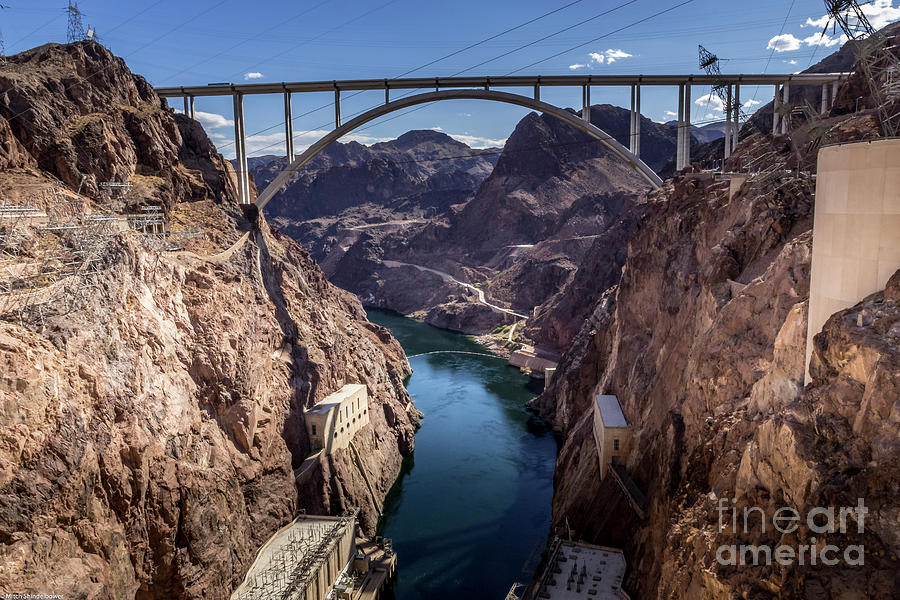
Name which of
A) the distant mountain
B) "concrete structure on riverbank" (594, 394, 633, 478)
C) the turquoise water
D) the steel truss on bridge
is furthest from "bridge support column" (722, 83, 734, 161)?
the distant mountain

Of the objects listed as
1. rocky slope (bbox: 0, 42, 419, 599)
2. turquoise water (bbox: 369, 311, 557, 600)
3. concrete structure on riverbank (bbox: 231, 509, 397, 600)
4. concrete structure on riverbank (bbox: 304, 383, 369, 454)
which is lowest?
turquoise water (bbox: 369, 311, 557, 600)

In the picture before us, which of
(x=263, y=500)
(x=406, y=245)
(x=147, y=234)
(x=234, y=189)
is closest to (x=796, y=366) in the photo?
(x=263, y=500)

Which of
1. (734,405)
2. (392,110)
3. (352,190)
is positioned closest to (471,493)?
(734,405)

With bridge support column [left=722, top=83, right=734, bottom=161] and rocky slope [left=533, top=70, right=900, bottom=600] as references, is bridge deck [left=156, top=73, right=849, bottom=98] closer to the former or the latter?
bridge support column [left=722, top=83, right=734, bottom=161]

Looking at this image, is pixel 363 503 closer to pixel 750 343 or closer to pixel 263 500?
pixel 263 500

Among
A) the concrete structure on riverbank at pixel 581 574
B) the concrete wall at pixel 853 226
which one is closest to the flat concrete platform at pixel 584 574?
the concrete structure on riverbank at pixel 581 574

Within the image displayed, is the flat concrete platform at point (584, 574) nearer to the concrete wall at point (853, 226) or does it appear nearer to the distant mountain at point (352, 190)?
the concrete wall at point (853, 226)

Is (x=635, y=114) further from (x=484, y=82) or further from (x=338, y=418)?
(x=338, y=418)
